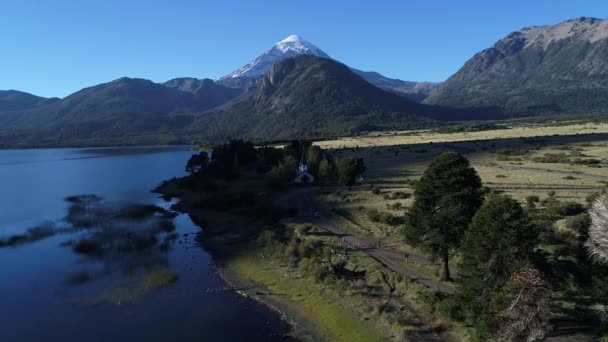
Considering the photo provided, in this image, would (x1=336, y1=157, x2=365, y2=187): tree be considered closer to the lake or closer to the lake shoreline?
the lake

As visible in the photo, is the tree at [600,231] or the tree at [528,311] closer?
the tree at [600,231]

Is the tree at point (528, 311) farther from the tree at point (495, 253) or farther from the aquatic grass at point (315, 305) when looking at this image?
the aquatic grass at point (315, 305)

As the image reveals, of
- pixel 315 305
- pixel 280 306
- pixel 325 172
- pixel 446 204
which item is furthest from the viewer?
pixel 325 172

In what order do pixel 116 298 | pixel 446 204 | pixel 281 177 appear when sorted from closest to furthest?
pixel 446 204 < pixel 116 298 < pixel 281 177

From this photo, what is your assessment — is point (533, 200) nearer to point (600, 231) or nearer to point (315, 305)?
point (315, 305)

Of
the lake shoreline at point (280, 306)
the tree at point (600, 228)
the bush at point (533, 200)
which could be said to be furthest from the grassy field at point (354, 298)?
the bush at point (533, 200)

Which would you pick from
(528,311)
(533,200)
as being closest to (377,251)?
(533,200)

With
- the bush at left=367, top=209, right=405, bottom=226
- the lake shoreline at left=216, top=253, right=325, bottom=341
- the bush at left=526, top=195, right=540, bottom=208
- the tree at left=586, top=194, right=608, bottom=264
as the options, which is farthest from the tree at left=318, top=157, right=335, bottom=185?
the tree at left=586, top=194, right=608, bottom=264
